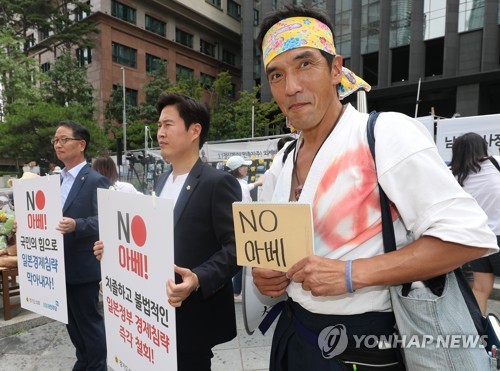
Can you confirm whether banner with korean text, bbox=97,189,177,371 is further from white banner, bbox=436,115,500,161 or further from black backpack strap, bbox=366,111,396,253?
white banner, bbox=436,115,500,161

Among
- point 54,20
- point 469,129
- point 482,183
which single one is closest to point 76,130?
point 482,183

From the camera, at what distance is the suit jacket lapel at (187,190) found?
1840 mm

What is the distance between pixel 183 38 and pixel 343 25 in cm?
1830

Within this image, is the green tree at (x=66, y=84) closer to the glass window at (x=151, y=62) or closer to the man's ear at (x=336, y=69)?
the glass window at (x=151, y=62)

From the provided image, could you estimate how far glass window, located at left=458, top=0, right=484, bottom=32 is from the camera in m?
18.6

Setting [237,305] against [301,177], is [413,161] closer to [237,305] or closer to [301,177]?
[301,177]

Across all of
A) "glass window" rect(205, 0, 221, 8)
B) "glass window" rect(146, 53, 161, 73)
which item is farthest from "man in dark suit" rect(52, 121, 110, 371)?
"glass window" rect(205, 0, 221, 8)

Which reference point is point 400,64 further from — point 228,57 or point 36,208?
point 36,208

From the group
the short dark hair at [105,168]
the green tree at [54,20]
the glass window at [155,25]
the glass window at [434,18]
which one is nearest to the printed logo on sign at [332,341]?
the short dark hair at [105,168]

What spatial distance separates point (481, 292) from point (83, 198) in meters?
3.76

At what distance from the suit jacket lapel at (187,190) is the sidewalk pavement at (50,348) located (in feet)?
6.20

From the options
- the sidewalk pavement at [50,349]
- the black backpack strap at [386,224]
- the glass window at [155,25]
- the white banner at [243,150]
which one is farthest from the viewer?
the glass window at [155,25]

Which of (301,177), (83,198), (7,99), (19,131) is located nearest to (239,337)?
(83,198)

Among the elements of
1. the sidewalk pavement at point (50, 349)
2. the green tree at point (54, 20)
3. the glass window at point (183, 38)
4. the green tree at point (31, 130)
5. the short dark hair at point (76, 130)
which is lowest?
the sidewalk pavement at point (50, 349)
